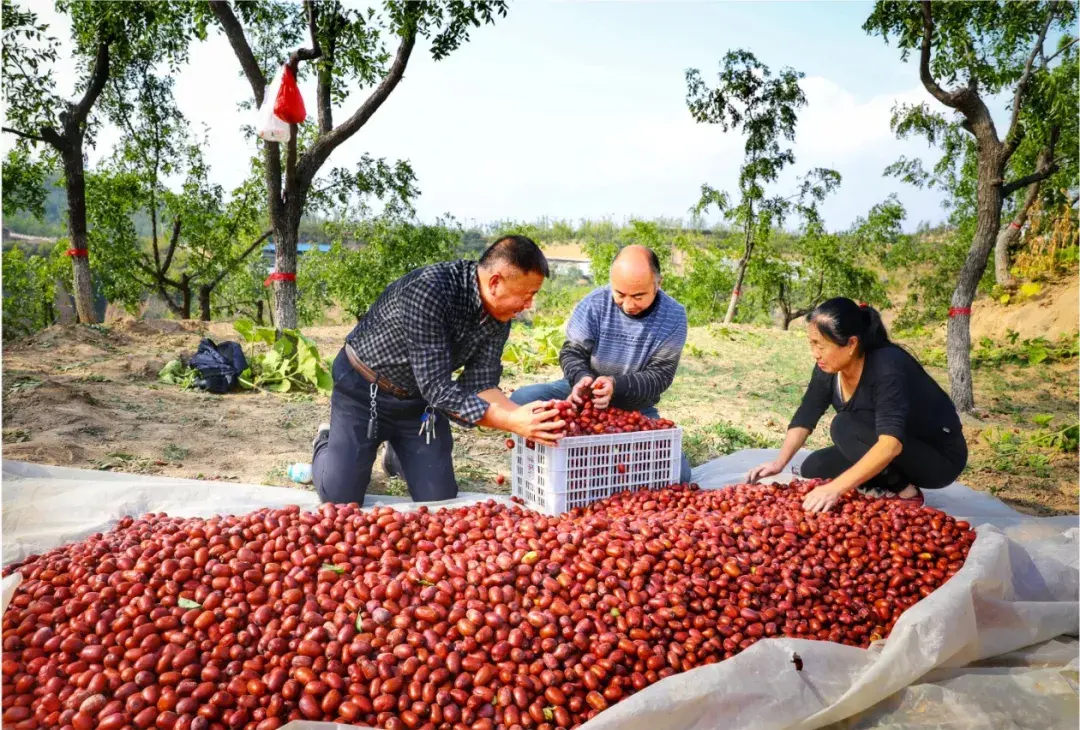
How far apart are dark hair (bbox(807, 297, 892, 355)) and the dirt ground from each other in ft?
6.77

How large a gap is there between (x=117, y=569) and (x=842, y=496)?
109 inches

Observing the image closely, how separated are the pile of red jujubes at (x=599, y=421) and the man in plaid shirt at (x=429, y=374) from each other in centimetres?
10

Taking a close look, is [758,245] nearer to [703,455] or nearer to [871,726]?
[703,455]

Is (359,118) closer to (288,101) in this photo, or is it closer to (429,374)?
(288,101)

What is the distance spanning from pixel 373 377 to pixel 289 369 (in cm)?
407

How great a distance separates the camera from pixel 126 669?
1.95 meters

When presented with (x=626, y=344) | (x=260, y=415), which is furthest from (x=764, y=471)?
(x=260, y=415)

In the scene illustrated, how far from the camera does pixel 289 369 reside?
23.9 ft

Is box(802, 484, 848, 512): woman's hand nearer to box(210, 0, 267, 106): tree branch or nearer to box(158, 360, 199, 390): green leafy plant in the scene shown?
box(158, 360, 199, 390): green leafy plant

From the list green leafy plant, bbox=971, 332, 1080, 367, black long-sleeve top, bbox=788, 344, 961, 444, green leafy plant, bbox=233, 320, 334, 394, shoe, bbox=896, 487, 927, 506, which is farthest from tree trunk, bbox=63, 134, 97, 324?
green leafy plant, bbox=971, 332, 1080, 367

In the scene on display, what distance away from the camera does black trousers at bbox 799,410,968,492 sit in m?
3.62

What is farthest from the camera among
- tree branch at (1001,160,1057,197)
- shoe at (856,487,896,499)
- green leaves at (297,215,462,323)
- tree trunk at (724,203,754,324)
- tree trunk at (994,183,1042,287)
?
tree trunk at (724,203,754,324)

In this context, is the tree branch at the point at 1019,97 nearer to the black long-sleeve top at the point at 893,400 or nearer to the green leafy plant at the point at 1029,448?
the green leafy plant at the point at 1029,448

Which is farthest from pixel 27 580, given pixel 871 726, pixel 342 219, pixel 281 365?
pixel 342 219
